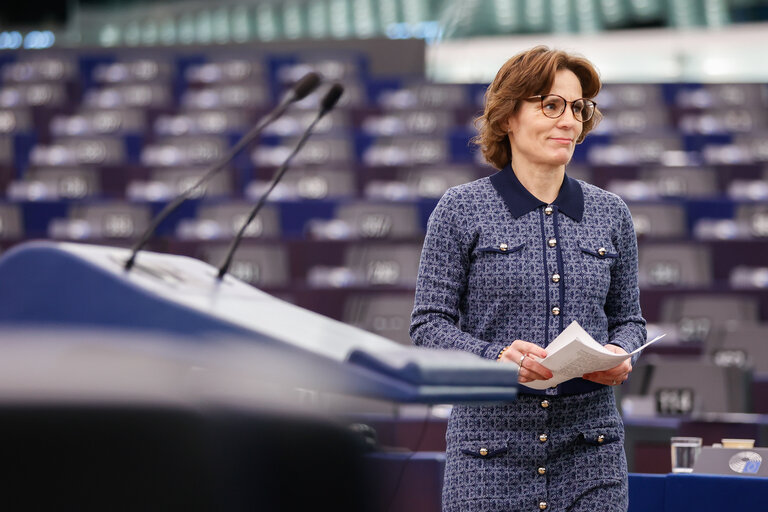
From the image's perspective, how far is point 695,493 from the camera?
1444mm

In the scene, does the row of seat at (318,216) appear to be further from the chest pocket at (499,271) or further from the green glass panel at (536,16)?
the green glass panel at (536,16)

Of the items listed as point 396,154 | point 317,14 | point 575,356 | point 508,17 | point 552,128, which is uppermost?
point 317,14

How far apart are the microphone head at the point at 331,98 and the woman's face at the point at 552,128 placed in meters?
0.20

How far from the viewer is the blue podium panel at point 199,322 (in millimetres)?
678

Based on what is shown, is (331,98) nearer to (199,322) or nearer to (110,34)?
(199,322)

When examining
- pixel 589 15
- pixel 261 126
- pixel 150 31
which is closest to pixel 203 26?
pixel 150 31

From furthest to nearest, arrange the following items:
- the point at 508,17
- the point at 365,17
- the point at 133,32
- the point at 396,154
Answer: the point at 365,17
the point at 133,32
the point at 508,17
the point at 396,154

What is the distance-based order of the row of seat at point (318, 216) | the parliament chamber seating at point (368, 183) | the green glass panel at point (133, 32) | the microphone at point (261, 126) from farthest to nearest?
the green glass panel at point (133, 32) < the row of seat at point (318, 216) < the parliament chamber seating at point (368, 183) < the microphone at point (261, 126)

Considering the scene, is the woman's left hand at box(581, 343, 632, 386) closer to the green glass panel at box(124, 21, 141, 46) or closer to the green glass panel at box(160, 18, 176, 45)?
the green glass panel at box(124, 21, 141, 46)

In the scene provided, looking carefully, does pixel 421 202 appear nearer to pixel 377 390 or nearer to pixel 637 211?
pixel 637 211

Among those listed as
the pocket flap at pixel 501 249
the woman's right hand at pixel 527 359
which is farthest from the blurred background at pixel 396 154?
the pocket flap at pixel 501 249

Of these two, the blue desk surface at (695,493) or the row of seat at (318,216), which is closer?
the blue desk surface at (695,493)

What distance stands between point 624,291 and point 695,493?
1.08 ft

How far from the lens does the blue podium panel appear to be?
678 mm
